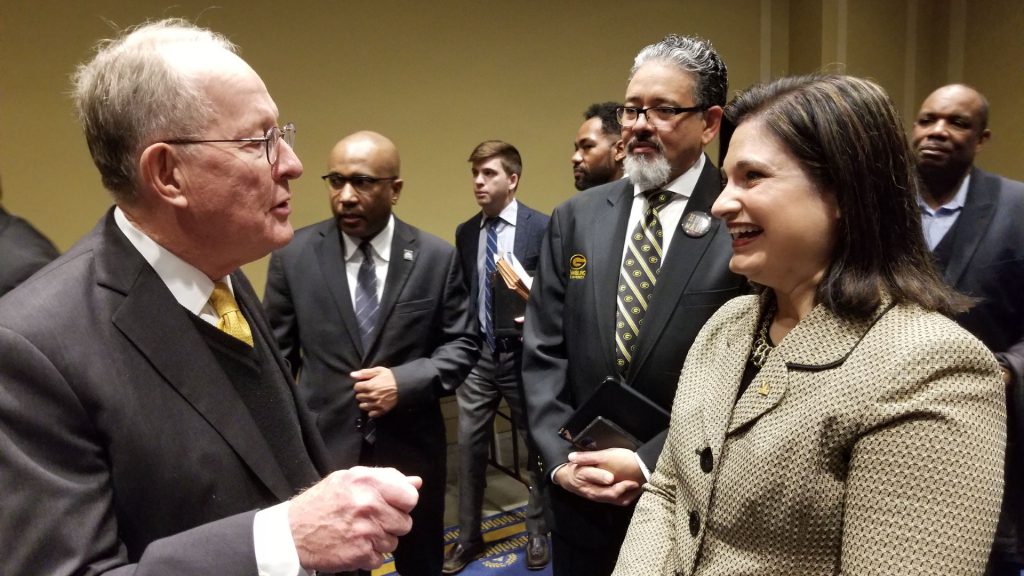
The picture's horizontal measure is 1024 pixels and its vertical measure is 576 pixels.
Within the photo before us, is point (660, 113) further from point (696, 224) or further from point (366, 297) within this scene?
point (366, 297)

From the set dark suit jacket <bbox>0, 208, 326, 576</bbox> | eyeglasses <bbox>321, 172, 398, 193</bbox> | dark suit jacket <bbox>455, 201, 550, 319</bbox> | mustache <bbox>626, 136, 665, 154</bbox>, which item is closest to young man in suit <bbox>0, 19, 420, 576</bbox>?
dark suit jacket <bbox>0, 208, 326, 576</bbox>

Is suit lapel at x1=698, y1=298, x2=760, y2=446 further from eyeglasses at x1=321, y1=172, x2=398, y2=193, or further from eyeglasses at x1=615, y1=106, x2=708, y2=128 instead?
eyeglasses at x1=321, y1=172, x2=398, y2=193

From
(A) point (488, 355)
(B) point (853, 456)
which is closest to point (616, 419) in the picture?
(B) point (853, 456)

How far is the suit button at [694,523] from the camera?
4.25ft

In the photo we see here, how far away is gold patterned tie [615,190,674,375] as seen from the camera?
1858 mm

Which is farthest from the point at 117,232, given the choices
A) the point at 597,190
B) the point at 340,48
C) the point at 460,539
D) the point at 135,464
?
the point at 340,48

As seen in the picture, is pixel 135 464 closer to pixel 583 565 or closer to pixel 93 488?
pixel 93 488

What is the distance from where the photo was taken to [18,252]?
170cm

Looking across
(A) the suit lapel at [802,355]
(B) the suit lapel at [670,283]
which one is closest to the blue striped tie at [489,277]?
(B) the suit lapel at [670,283]

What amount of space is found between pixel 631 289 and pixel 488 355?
220cm

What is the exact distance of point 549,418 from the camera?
196 centimetres

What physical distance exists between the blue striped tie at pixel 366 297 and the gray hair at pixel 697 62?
1274 mm

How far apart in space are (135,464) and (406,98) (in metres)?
3.97

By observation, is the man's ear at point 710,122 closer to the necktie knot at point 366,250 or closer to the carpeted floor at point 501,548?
the necktie knot at point 366,250
